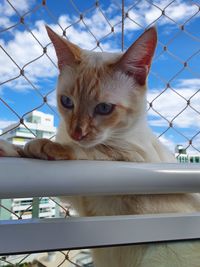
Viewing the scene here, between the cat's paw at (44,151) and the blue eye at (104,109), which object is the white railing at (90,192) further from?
the blue eye at (104,109)

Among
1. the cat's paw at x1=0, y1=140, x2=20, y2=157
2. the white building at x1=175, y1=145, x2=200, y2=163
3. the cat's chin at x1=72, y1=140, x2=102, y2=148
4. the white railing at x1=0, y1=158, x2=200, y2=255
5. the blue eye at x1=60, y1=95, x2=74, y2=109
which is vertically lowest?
the white railing at x1=0, y1=158, x2=200, y2=255

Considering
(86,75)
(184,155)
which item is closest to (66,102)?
(86,75)

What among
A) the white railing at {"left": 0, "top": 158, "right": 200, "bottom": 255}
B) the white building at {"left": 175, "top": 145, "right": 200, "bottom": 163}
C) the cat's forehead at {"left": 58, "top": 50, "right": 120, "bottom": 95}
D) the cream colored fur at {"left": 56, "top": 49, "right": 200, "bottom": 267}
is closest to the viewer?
the white railing at {"left": 0, "top": 158, "right": 200, "bottom": 255}

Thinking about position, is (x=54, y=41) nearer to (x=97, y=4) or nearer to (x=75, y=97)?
(x=75, y=97)

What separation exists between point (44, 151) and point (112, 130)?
6.8 inches

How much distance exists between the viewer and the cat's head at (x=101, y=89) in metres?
0.52

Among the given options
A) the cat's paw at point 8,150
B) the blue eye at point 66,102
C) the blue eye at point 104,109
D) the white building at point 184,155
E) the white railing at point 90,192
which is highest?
the white building at point 184,155

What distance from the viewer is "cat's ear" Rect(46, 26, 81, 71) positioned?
0.56m

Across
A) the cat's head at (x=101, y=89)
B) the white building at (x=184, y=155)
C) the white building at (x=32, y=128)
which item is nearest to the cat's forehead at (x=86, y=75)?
the cat's head at (x=101, y=89)

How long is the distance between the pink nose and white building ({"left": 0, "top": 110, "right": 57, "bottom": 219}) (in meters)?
0.08

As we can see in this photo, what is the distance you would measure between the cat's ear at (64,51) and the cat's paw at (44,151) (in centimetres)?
22

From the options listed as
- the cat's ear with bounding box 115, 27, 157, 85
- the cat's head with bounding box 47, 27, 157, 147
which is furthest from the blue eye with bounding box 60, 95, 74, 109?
the cat's ear with bounding box 115, 27, 157, 85

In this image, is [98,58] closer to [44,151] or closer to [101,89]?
[101,89]

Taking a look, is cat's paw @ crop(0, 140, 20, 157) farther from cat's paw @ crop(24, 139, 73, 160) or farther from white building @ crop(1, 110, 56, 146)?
white building @ crop(1, 110, 56, 146)
